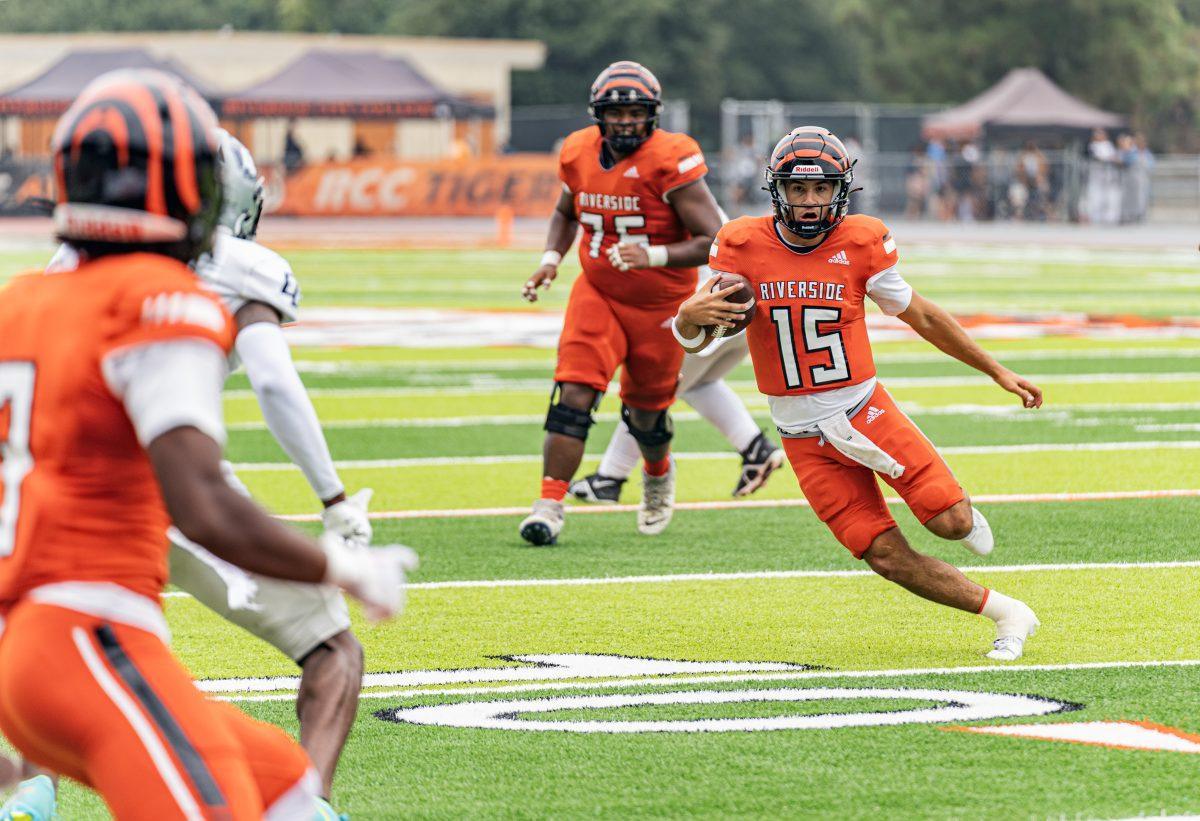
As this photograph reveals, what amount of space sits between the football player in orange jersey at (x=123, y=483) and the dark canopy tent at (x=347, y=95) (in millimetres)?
38126

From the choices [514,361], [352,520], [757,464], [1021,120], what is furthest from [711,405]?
[1021,120]

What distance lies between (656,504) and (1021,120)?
3291 centimetres

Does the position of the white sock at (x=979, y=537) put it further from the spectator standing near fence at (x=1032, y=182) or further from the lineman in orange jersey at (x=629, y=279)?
the spectator standing near fence at (x=1032, y=182)

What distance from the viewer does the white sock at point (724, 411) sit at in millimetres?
9335

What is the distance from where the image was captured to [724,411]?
30.9 feet

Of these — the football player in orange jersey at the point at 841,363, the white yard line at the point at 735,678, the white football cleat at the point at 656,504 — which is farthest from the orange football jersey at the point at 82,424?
the white football cleat at the point at 656,504

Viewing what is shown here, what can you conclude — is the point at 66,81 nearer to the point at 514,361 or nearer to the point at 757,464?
the point at 514,361

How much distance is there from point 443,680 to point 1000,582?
7.95ft

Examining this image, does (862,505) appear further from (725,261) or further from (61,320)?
(61,320)

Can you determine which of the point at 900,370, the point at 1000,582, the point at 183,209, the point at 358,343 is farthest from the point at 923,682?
the point at 358,343

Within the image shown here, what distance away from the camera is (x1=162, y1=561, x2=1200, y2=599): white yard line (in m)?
7.41

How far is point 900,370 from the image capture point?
15.2 metres

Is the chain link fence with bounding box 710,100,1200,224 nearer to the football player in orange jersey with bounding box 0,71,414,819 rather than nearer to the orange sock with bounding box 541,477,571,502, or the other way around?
the orange sock with bounding box 541,477,571,502

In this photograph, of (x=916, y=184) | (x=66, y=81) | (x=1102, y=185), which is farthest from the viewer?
(x=66, y=81)
